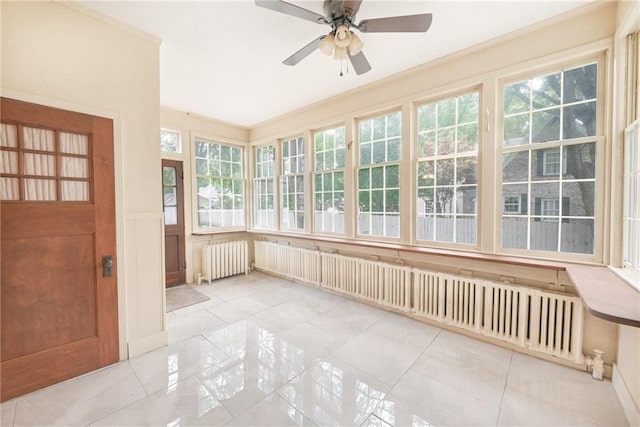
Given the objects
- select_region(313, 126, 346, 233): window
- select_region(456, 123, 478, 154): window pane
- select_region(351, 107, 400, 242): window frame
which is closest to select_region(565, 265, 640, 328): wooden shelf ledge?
select_region(456, 123, 478, 154): window pane

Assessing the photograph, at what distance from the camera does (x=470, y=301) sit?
268 centimetres

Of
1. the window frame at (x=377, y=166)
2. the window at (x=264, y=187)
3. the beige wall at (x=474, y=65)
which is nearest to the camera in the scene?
the beige wall at (x=474, y=65)

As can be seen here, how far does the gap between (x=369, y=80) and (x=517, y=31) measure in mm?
1543

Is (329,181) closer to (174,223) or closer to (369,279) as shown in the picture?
(369,279)

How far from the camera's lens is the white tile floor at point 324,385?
5.60 feet

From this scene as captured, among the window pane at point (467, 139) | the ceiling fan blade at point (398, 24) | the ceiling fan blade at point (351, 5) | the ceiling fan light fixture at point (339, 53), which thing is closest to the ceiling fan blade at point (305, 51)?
the ceiling fan light fixture at point (339, 53)

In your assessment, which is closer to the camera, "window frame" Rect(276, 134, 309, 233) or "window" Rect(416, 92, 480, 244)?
"window" Rect(416, 92, 480, 244)

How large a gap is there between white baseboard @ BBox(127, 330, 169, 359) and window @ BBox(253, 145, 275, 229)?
288 cm

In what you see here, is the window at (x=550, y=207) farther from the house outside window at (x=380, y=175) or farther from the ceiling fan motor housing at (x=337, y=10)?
the ceiling fan motor housing at (x=337, y=10)

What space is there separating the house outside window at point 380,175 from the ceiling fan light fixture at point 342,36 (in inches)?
64.8

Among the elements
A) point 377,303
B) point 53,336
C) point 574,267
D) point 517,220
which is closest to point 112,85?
point 53,336

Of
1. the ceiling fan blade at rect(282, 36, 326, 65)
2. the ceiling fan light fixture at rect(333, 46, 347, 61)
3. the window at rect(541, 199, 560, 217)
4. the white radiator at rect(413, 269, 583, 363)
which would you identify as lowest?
the white radiator at rect(413, 269, 583, 363)

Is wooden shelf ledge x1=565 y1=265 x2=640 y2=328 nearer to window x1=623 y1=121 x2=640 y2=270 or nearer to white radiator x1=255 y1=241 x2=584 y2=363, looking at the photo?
window x1=623 y1=121 x2=640 y2=270

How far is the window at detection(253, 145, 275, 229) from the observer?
5.21 meters
